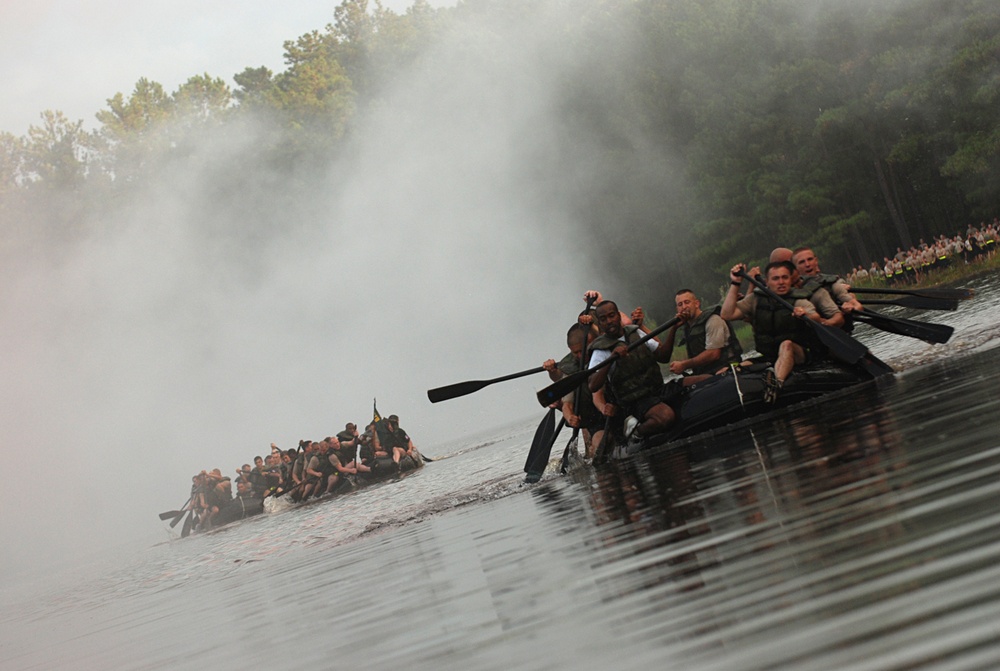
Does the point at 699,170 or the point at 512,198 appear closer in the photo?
the point at 699,170

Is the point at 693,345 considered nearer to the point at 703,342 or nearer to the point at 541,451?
the point at 703,342

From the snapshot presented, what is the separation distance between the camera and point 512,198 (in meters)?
57.5

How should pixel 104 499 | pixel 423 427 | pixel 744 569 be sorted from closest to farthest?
1. pixel 744 569
2. pixel 423 427
3. pixel 104 499

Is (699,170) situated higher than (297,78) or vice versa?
(297,78)

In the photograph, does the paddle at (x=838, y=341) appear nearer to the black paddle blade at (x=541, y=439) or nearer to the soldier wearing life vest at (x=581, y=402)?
the soldier wearing life vest at (x=581, y=402)

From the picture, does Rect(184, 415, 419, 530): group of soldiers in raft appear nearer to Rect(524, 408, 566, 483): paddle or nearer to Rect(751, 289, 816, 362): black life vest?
Rect(524, 408, 566, 483): paddle

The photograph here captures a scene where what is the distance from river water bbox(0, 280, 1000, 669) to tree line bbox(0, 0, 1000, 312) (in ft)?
80.1

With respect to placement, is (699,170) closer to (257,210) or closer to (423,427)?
(423,427)

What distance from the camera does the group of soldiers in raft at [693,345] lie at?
11117 mm

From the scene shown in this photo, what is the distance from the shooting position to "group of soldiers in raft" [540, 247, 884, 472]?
438 inches

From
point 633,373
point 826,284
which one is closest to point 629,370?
point 633,373

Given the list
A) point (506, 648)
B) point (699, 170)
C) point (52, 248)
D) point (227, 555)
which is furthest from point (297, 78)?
point (506, 648)

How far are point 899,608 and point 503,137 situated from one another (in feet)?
182

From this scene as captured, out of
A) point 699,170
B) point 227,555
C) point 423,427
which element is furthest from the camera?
point 423,427
